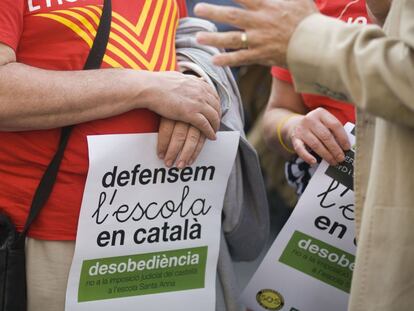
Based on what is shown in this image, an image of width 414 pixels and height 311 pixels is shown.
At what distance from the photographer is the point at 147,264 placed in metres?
2.16

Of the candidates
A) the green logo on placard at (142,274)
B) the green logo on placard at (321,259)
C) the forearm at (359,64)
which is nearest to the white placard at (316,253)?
the green logo on placard at (321,259)

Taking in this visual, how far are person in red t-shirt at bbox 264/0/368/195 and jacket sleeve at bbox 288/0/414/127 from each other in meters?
0.66

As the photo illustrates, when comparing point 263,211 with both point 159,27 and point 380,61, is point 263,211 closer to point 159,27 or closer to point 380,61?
point 159,27

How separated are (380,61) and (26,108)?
85 cm

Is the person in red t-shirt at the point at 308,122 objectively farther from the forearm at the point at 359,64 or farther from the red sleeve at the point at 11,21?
the red sleeve at the point at 11,21

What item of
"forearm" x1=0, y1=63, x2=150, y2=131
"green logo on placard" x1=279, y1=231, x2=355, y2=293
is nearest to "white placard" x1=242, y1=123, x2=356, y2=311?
"green logo on placard" x1=279, y1=231, x2=355, y2=293

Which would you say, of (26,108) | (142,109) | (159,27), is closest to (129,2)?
(159,27)

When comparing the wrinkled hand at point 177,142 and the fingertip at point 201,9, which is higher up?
the fingertip at point 201,9

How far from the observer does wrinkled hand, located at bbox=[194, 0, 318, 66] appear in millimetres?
1679

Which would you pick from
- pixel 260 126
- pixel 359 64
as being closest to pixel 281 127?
pixel 359 64

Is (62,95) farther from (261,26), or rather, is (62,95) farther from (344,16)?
(344,16)

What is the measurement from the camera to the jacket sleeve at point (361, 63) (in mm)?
1560

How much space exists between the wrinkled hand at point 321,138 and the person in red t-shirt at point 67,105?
12.6 inches

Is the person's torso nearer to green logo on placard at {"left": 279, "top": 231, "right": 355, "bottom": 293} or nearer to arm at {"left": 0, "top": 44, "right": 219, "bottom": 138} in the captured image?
green logo on placard at {"left": 279, "top": 231, "right": 355, "bottom": 293}
